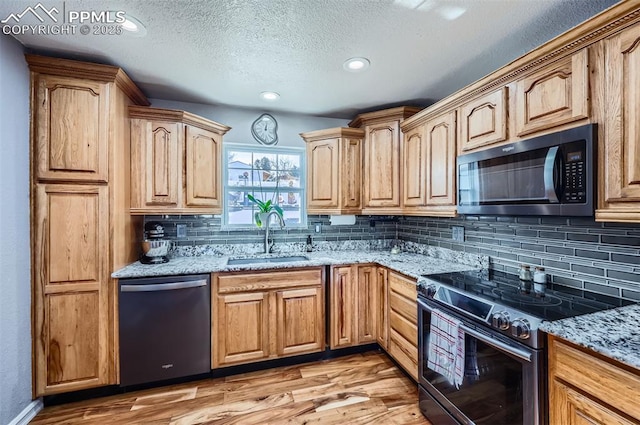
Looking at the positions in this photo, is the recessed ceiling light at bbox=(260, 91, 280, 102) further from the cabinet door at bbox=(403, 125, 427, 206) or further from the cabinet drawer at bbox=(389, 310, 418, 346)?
the cabinet drawer at bbox=(389, 310, 418, 346)

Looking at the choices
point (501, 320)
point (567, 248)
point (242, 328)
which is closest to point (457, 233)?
point (567, 248)

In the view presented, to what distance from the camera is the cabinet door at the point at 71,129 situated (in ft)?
6.30

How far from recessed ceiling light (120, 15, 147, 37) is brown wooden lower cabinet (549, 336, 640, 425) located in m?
2.70

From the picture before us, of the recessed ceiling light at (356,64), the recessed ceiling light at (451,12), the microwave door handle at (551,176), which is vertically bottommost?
the microwave door handle at (551,176)

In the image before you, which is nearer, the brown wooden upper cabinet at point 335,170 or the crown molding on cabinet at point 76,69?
the crown molding on cabinet at point 76,69

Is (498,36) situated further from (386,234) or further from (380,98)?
(386,234)

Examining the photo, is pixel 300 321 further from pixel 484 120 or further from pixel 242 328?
pixel 484 120

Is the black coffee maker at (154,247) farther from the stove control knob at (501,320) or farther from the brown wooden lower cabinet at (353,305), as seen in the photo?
the stove control knob at (501,320)

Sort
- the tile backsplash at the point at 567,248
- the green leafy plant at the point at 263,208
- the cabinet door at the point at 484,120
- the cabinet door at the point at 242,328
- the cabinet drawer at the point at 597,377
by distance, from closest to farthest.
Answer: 1. the cabinet drawer at the point at 597,377
2. the tile backsplash at the point at 567,248
3. the cabinet door at the point at 484,120
4. the cabinet door at the point at 242,328
5. the green leafy plant at the point at 263,208

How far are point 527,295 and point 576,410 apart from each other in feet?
2.00

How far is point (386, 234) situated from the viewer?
3449 millimetres

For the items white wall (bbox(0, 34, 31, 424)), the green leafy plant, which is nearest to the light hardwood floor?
white wall (bbox(0, 34, 31, 424))

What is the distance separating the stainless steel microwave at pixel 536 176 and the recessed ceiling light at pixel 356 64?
101cm

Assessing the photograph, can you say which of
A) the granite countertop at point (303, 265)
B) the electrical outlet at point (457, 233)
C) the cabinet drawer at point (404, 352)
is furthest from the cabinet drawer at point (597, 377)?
the electrical outlet at point (457, 233)
